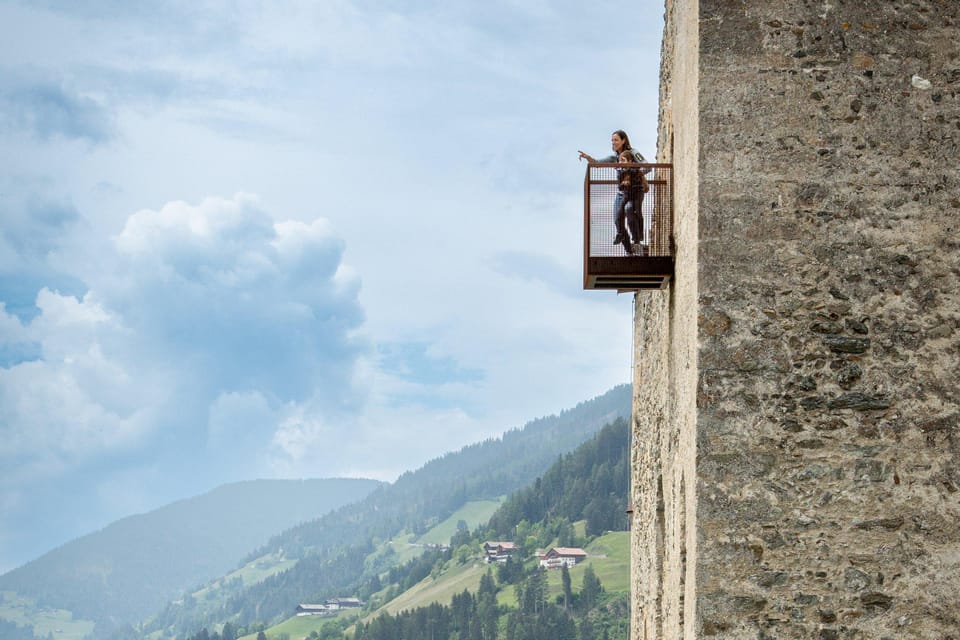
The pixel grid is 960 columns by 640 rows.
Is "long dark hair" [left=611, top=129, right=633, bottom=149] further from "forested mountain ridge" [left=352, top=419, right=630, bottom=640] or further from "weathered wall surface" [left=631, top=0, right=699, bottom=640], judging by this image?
"forested mountain ridge" [left=352, top=419, right=630, bottom=640]

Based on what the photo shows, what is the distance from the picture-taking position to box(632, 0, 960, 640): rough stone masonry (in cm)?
1046

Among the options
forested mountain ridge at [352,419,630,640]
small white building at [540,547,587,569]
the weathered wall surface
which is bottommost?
forested mountain ridge at [352,419,630,640]

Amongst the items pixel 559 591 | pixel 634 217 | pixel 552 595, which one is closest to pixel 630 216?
pixel 634 217

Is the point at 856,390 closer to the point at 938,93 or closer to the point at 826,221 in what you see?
the point at 826,221

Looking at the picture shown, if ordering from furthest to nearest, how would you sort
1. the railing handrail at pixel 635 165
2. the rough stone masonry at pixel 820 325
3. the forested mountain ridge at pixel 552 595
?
the forested mountain ridge at pixel 552 595 → the railing handrail at pixel 635 165 → the rough stone masonry at pixel 820 325

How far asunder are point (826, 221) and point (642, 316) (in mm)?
4475

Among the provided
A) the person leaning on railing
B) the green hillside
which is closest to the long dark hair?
the person leaning on railing

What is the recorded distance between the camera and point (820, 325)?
10805 millimetres

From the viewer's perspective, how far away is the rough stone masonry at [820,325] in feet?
34.3

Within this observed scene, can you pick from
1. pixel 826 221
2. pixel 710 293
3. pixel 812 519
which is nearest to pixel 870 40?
pixel 826 221

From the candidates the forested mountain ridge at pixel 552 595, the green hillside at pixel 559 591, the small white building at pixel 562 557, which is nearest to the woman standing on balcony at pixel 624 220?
the green hillside at pixel 559 591

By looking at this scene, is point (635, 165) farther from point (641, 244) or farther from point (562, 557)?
point (562, 557)

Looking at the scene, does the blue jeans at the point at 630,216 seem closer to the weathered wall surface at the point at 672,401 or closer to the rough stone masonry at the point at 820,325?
the weathered wall surface at the point at 672,401

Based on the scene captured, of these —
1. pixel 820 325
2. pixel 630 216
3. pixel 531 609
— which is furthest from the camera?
pixel 531 609
